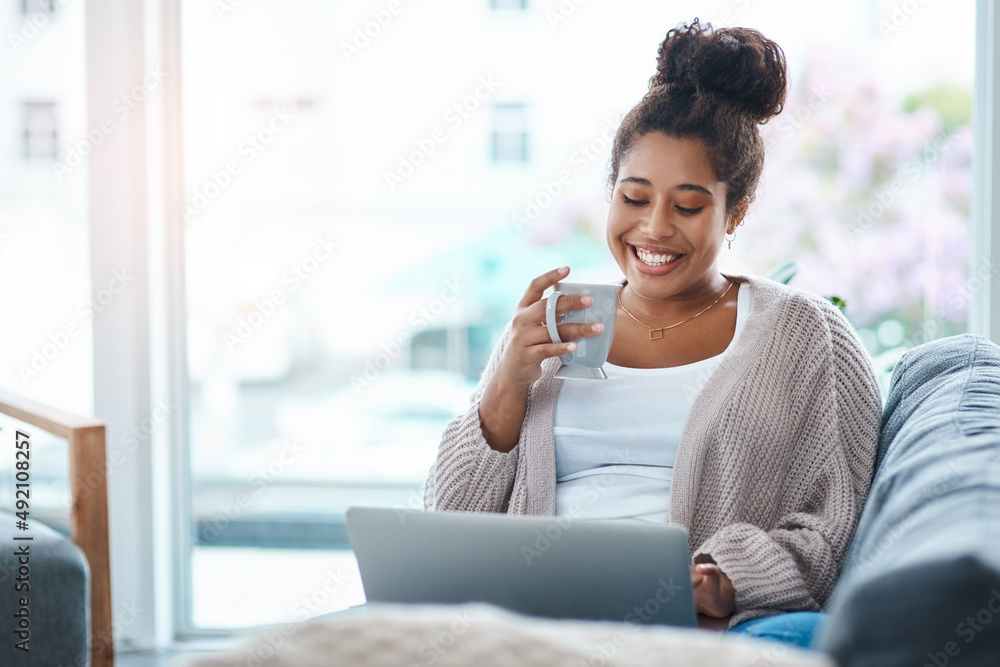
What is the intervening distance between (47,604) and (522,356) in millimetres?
922

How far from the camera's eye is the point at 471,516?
0.99 m

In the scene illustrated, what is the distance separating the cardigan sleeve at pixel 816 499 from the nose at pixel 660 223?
32cm

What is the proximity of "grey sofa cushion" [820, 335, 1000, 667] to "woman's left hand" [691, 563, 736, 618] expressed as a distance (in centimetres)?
16

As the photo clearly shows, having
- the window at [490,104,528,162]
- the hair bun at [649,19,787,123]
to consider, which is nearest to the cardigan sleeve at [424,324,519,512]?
the hair bun at [649,19,787,123]

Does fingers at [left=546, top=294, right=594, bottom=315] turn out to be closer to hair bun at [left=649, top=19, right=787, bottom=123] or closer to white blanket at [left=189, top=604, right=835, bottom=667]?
hair bun at [left=649, top=19, right=787, bottom=123]

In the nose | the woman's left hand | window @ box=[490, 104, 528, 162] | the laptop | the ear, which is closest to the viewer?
the laptop

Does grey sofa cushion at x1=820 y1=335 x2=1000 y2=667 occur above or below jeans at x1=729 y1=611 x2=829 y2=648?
above

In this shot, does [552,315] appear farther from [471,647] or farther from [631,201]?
[471,647]

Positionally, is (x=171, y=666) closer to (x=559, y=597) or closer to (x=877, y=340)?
(x=559, y=597)

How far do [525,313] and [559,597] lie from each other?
0.57m

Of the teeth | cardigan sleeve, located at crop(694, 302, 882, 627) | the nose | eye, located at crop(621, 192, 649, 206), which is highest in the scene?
eye, located at crop(621, 192, 649, 206)

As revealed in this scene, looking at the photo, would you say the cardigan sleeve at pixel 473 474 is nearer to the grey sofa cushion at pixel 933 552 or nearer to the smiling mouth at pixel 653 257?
the smiling mouth at pixel 653 257

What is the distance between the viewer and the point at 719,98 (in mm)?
1544

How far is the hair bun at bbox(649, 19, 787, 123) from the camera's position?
154 centimetres
